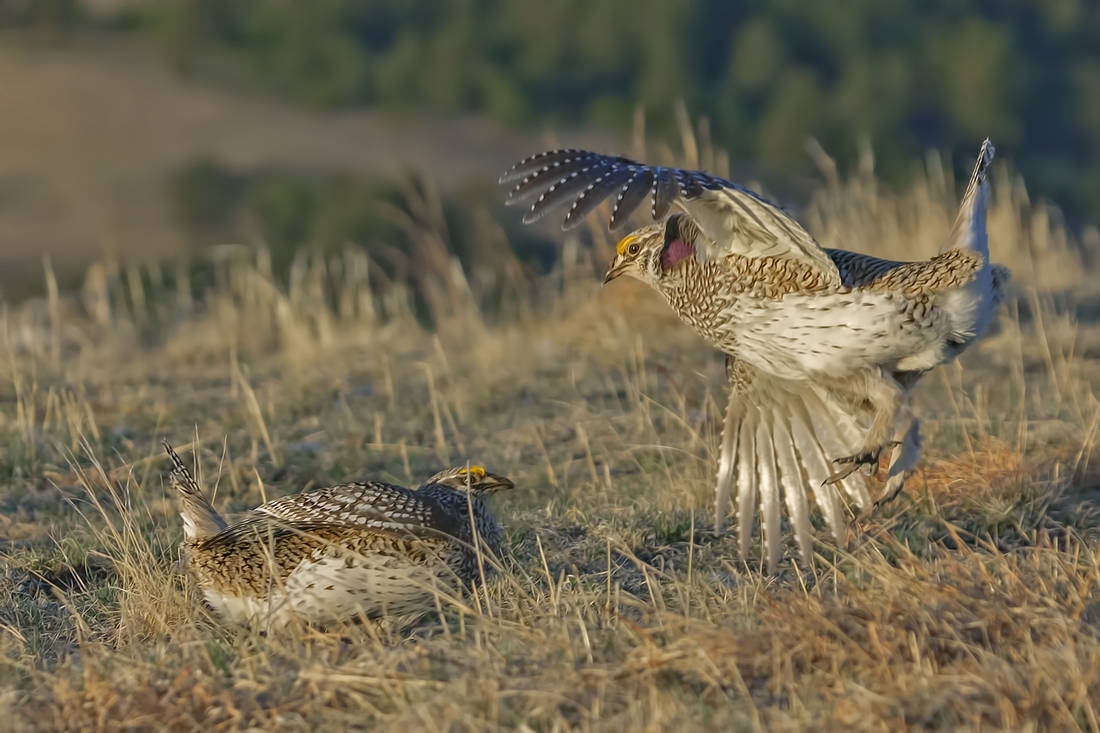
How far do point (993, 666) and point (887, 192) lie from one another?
7.37 m

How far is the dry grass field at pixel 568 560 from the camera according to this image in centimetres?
280

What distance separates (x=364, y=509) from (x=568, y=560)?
2.60 feet

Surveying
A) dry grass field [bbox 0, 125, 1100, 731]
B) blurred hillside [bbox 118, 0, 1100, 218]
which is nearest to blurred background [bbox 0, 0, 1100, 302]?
blurred hillside [bbox 118, 0, 1100, 218]

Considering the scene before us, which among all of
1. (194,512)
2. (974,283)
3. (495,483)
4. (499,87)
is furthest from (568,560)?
(499,87)

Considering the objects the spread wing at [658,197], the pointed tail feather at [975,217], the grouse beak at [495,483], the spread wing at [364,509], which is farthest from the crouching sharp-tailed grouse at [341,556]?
the pointed tail feather at [975,217]

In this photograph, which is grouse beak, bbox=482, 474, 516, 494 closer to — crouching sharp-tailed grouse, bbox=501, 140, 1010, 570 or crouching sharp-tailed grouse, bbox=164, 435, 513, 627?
crouching sharp-tailed grouse, bbox=164, 435, 513, 627

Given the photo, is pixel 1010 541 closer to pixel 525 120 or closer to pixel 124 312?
pixel 124 312

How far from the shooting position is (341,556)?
3467 mm

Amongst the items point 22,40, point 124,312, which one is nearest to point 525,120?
point 22,40

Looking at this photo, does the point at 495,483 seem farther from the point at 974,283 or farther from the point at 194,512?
the point at 974,283

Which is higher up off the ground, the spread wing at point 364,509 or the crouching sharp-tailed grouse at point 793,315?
the crouching sharp-tailed grouse at point 793,315

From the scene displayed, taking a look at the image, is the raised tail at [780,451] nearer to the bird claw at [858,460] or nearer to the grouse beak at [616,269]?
the bird claw at [858,460]

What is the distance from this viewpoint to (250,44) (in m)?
27.8

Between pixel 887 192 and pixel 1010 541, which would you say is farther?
pixel 887 192
